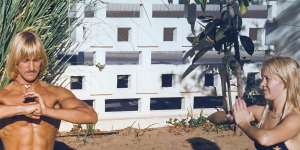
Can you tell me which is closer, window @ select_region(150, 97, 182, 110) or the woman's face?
the woman's face

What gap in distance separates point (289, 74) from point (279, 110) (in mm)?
264

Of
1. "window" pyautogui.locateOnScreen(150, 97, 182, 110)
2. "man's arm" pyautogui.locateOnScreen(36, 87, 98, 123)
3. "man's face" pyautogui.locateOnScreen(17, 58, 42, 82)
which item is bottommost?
"window" pyautogui.locateOnScreen(150, 97, 182, 110)

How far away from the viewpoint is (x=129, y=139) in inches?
304

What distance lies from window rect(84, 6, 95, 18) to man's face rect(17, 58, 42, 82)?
3133 mm

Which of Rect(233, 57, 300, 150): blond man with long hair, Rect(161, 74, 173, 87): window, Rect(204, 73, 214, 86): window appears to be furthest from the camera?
Rect(204, 73, 214, 86): window

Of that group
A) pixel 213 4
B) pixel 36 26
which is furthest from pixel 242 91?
pixel 36 26

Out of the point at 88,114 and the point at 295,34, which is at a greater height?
the point at 295,34

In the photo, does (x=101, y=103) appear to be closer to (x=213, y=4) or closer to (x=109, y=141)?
(x=109, y=141)

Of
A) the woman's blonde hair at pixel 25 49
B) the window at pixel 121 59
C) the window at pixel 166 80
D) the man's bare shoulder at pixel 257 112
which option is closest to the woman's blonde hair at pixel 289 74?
the man's bare shoulder at pixel 257 112

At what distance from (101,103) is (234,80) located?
1.92 m

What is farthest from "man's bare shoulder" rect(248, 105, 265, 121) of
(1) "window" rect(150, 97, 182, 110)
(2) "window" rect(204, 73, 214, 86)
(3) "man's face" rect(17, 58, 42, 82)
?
(1) "window" rect(150, 97, 182, 110)

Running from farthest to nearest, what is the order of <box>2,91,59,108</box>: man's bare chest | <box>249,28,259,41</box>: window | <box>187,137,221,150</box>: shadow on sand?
1. <box>249,28,259,41</box>: window
2. <box>187,137,221,150</box>: shadow on sand
3. <box>2,91,59,108</box>: man's bare chest

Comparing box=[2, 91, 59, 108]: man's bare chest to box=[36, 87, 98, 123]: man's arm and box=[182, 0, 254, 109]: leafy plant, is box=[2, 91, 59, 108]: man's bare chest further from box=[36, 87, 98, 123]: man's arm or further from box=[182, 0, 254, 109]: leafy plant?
box=[182, 0, 254, 109]: leafy plant

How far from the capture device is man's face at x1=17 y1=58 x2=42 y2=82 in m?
4.34
